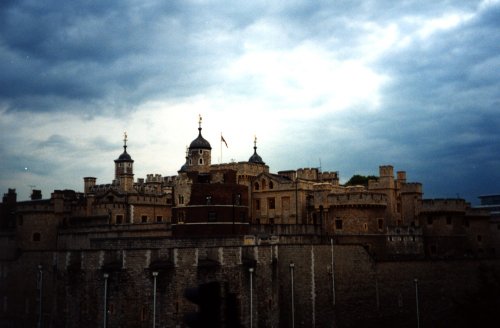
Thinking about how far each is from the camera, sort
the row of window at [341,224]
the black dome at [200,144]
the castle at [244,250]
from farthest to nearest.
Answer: the black dome at [200,144] → the row of window at [341,224] → the castle at [244,250]

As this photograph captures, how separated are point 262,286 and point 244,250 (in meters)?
2.89

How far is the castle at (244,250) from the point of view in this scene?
44500mm

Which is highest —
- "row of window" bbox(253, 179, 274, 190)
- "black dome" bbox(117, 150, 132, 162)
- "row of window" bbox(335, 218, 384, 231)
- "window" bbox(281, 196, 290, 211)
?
"black dome" bbox(117, 150, 132, 162)

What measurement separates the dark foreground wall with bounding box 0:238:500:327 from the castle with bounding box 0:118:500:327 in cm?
10

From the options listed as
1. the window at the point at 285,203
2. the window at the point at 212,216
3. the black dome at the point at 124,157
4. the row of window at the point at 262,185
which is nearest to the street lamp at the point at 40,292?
the window at the point at 212,216

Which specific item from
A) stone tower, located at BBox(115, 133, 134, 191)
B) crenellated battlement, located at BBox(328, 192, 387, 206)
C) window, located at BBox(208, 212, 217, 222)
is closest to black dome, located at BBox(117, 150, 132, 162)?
stone tower, located at BBox(115, 133, 134, 191)

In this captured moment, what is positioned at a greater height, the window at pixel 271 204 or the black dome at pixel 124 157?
the black dome at pixel 124 157

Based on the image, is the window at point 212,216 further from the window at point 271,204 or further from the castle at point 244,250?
the window at point 271,204

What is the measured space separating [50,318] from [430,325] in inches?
1240

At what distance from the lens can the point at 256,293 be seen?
44.8 metres

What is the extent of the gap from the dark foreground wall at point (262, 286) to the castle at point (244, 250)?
0.10 m

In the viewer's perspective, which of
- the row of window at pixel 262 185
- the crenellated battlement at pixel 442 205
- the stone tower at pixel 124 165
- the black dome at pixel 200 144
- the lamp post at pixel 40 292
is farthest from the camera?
the stone tower at pixel 124 165

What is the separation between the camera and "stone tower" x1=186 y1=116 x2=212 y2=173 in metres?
64.2

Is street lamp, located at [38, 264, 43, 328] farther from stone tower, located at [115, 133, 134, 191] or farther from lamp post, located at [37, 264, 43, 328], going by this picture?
stone tower, located at [115, 133, 134, 191]
